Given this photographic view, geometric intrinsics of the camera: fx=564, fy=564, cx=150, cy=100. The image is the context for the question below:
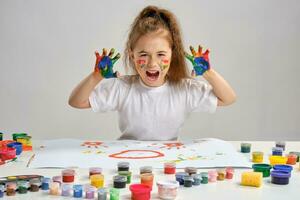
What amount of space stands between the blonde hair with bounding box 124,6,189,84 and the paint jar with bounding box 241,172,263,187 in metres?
0.64

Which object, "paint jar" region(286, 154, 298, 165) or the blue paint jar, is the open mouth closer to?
"paint jar" region(286, 154, 298, 165)

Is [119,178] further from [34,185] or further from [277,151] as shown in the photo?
[277,151]

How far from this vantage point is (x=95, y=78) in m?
1.41

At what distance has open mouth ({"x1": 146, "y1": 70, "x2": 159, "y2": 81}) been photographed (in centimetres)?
145

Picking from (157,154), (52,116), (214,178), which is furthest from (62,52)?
(214,178)

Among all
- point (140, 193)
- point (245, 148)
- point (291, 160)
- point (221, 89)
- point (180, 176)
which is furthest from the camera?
point (221, 89)

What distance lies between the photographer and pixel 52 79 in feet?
7.79

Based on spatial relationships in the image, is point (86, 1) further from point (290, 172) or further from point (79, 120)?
point (290, 172)

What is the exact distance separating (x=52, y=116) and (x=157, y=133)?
3.30ft

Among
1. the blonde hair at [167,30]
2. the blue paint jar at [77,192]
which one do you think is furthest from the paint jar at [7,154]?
the blonde hair at [167,30]

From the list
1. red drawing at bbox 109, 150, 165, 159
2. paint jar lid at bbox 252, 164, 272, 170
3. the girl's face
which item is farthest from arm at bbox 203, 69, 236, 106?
paint jar lid at bbox 252, 164, 272, 170

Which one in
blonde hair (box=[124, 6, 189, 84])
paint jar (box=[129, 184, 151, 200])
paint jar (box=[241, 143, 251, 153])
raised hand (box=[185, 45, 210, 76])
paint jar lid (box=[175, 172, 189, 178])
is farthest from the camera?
blonde hair (box=[124, 6, 189, 84])

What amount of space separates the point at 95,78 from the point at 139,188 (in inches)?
24.4

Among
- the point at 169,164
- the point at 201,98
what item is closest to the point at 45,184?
the point at 169,164
